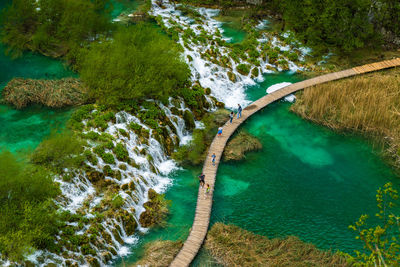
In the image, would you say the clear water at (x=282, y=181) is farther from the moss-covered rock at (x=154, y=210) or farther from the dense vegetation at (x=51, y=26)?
the dense vegetation at (x=51, y=26)

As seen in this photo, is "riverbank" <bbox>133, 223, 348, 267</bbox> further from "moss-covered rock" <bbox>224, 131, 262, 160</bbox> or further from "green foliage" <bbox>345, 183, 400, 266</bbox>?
"moss-covered rock" <bbox>224, 131, 262, 160</bbox>

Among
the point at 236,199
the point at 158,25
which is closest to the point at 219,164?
the point at 236,199

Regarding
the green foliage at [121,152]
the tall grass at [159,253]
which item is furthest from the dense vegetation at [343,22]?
the tall grass at [159,253]

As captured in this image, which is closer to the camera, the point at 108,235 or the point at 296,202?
the point at 108,235

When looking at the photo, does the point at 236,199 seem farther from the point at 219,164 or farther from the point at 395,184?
the point at 395,184

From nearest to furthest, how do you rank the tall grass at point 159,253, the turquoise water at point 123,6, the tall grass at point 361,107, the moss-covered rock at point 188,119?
the tall grass at point 159,253, the tall grass at point 361,107, the moss-covered rock at point 188,119, the turquoise water at point 123,6

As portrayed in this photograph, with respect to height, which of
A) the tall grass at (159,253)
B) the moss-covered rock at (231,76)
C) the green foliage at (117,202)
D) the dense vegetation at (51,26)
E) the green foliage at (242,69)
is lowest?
the tall grass at (159,253)

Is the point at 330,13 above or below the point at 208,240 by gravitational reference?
above

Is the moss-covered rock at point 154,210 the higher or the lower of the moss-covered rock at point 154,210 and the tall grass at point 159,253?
the higher
